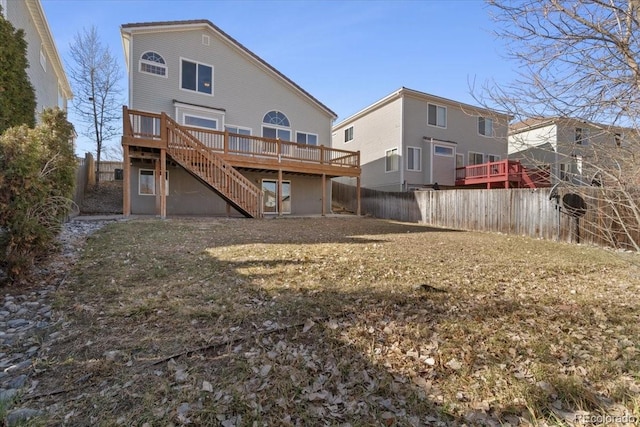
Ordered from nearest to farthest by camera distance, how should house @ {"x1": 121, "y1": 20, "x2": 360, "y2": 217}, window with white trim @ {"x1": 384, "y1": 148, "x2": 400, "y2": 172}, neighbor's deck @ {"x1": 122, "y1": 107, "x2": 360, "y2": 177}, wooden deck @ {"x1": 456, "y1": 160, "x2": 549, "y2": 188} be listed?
neighbor's deck @ {"x1": 122, "y1": 107, "x2": 360, "y2": 177} < house @ {"x1": 121, "y1": 20, "x2": 360, "y2": 217} < wooden deck @ {"x1": 456, "y1": 160, "x2": 549, "y2": 188} < window with white trim @ {"x1": 384, "y1": 148, "x2": 400, "y2": 172}

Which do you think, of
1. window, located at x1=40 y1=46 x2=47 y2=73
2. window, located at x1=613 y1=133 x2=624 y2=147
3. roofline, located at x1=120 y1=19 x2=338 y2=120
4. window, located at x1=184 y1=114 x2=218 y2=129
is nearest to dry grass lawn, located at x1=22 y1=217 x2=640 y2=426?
window, located at x1=613 y1=133 x2=624 y2=147

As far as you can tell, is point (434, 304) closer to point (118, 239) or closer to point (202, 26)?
point (118, 239)

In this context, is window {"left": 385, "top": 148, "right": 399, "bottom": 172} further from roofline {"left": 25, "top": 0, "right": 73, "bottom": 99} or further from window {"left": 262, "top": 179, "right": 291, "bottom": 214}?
roofline {"left": 25, "top": 0, "right": 73, "bottom": 99}


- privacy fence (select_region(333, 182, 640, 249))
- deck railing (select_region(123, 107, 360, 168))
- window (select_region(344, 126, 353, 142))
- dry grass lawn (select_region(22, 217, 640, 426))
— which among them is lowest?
dry grass lawn (select_region(22, 217, 640, 426))

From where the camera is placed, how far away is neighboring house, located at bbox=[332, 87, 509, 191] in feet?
59.5

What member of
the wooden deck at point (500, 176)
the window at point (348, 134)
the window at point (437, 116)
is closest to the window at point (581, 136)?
the wooden deck at point (500, 176)

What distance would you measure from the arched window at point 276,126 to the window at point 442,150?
900cm

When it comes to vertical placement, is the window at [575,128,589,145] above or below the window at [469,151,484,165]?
below

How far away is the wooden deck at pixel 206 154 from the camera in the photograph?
10414 millimetres

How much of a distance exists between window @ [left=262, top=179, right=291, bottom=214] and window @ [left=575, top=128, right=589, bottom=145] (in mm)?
12400

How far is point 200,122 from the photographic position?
547 inches

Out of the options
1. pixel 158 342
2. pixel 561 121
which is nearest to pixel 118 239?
pixel 158 342

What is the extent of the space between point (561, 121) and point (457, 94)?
1.41m

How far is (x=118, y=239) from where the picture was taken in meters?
6.52
